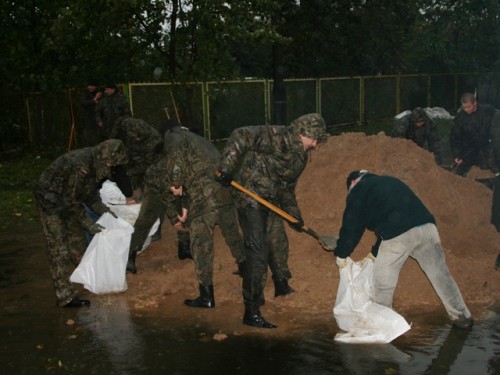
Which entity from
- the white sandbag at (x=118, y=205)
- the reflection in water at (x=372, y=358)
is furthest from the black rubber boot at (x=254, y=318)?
the white sandbag at (x=118, y=205)

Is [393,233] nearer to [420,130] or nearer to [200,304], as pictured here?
[200,304]

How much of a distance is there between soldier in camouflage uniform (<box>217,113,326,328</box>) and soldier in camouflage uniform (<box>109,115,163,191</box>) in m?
2.43

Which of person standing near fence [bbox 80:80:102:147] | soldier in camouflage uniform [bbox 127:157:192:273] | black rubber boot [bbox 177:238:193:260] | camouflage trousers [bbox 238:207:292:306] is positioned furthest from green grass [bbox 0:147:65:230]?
camouflage trousers [bbox 238:207:292:306]

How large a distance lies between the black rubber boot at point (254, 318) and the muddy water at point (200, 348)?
0.21m

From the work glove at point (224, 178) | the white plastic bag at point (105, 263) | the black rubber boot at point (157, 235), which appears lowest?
the black rubber boot at point (157, 235)

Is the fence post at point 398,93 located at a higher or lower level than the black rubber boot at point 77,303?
higher

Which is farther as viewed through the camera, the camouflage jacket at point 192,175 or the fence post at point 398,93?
the fence post at point 398,93

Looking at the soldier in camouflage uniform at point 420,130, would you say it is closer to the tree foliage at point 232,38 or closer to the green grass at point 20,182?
the tree foliage at point 232,38

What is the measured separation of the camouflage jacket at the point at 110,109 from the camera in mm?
10367

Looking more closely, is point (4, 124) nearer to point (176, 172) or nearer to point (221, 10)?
point (221, 10)

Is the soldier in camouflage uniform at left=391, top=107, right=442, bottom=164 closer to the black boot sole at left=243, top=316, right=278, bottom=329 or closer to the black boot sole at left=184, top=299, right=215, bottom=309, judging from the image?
the black boot sole at left=184, top=299, right=215, bottom=309

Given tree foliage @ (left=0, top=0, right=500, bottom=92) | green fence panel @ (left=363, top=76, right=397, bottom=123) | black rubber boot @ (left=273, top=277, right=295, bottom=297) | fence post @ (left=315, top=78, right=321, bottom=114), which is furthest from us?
green fence panel @ (left=363, top=76, right=397, bottom=123)

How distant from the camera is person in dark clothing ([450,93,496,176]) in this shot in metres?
10.1

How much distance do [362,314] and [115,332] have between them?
2221 millimetres
